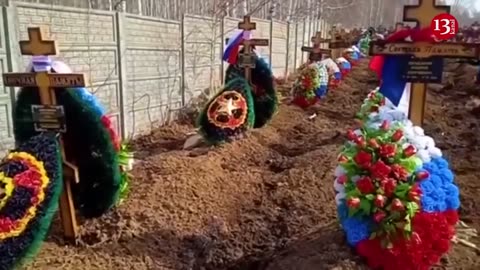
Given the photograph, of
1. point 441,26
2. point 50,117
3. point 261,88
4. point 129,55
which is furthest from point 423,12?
point 129,55

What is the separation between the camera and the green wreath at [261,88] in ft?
21.3

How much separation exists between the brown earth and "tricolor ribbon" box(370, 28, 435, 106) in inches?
40.1

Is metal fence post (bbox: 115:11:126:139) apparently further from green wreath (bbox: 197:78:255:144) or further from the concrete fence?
green wreath (bbox: 197:78:255:144)

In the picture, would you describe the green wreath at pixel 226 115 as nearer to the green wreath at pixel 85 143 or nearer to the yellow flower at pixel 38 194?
the green wreath at pixel 85 143

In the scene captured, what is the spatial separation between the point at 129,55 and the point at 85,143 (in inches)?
149

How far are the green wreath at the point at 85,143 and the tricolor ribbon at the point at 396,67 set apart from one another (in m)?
1.85

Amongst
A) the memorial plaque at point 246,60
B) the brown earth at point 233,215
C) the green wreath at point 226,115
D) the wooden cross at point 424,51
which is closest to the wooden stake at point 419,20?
the wooden cross at point 424,51

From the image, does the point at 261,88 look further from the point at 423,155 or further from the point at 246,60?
the point at 423,155

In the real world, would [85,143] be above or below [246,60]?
below

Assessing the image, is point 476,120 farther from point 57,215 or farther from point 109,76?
point 57,215

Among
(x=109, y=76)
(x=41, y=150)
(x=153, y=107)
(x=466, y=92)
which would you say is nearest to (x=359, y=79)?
(x=466, y=92)

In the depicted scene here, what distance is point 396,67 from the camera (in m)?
3.23

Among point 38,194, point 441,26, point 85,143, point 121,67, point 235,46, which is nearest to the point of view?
point 38,194

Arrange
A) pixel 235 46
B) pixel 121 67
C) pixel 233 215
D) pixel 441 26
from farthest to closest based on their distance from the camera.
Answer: pixel 235 46
pixel 121 67
pixel 233 215
pixel 441 26
